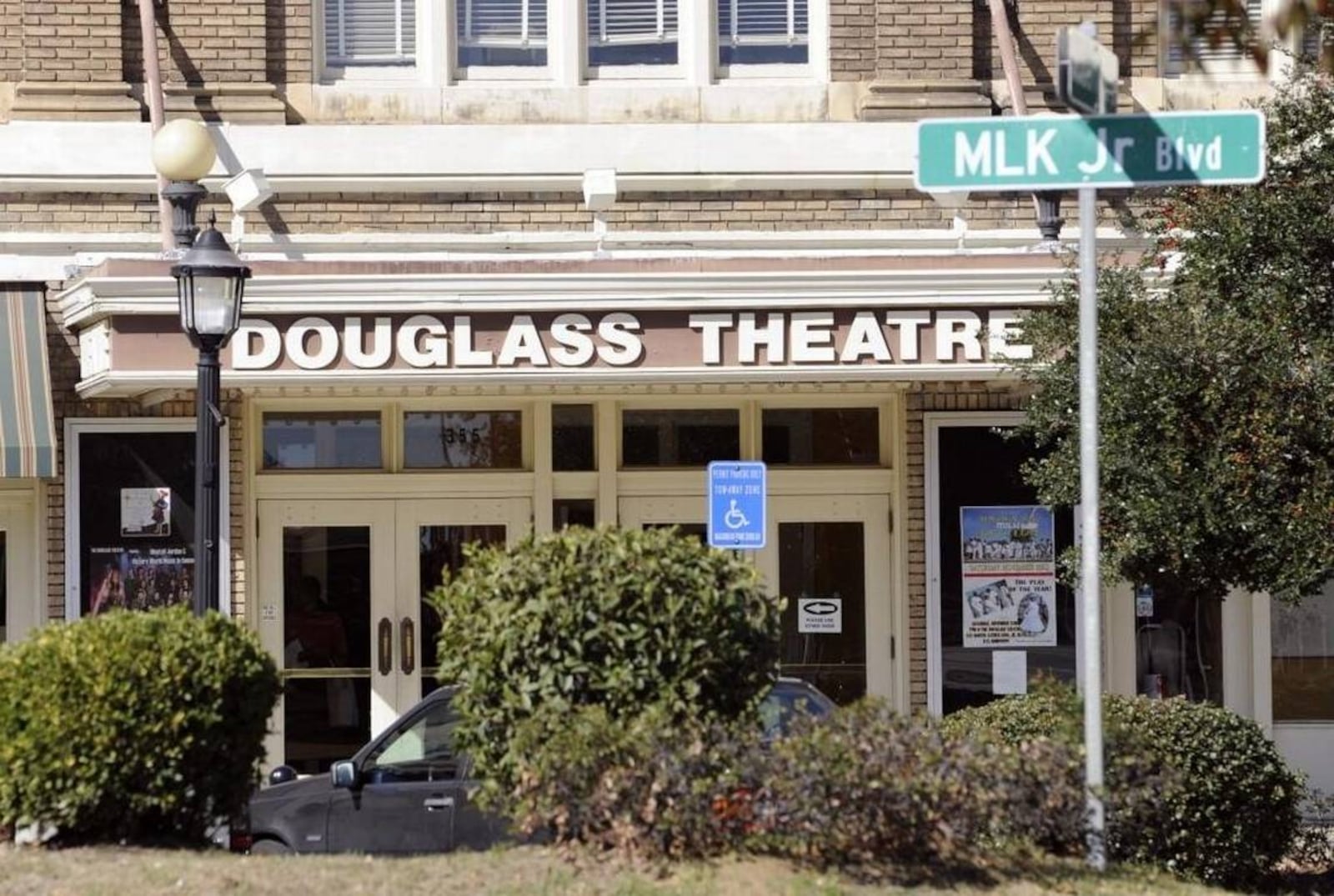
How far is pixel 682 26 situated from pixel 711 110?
716 millimetres

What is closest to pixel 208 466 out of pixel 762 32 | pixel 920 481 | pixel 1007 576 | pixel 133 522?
pixel 133 522

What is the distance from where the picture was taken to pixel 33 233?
14.8m

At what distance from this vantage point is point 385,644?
15.5m

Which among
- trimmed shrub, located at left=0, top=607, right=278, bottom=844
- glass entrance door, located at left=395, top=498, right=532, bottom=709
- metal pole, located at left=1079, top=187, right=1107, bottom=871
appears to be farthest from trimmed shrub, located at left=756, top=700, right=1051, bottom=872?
glass entrance door, located at left=395, top=498, right=532, bottom=709

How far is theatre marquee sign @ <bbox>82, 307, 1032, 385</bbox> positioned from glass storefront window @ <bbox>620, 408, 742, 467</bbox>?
204cm

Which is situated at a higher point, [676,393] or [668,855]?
[676,393]

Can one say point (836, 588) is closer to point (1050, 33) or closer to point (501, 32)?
point (1050, 33)

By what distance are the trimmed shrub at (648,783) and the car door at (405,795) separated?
2.32 metres

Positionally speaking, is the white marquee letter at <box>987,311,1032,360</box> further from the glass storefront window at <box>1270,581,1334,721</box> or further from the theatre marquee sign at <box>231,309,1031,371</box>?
the glass storefront window at <box>1270,581,1334,721</box>

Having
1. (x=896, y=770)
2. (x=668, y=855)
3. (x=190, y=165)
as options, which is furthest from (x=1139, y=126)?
→ (x=190, y=165)

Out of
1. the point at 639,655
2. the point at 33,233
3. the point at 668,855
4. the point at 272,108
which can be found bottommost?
the point at 668,855

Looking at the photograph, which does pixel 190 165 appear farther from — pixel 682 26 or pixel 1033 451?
pixel 1033 451

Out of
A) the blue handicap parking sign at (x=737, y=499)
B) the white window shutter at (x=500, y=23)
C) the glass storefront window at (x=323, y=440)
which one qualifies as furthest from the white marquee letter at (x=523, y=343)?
the white window shutter at (x=500, y=23)

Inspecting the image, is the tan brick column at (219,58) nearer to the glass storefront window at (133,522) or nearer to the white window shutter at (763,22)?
the glass storefront window at (133,522)
